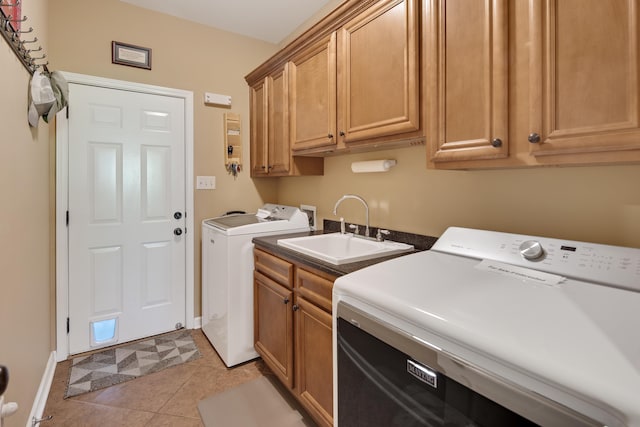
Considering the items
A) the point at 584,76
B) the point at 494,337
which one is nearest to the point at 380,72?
the point at 584,76

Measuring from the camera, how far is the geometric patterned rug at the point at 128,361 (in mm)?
2012

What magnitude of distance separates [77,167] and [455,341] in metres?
2.65

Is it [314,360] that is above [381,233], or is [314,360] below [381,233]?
below

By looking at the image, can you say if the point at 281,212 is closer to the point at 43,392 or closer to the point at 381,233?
the point at 381,233

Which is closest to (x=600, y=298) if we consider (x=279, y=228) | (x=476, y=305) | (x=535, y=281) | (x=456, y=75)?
(x=535, y=281)

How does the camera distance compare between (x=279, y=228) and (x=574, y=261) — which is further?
(x=279, y=228)

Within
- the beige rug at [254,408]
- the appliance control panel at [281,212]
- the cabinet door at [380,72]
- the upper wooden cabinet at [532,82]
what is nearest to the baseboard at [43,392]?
the beige rug at [254,408]

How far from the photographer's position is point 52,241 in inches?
87.6

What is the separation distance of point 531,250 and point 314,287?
90 centimetres

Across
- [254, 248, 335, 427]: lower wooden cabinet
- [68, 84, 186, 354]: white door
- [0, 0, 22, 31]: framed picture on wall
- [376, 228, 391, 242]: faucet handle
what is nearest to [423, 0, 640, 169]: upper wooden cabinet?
[376, 228, 391, 242]: faucet handle

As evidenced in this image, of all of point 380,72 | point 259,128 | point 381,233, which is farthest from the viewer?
point 259,128

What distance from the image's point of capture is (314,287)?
1516 millimetres

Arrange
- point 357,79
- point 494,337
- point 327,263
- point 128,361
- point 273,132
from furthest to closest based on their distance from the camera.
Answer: point 273,132 → point 128,361 → point 357,79 → point 327,263 → point 494,337

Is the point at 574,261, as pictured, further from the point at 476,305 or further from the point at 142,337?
the point at 142,337
